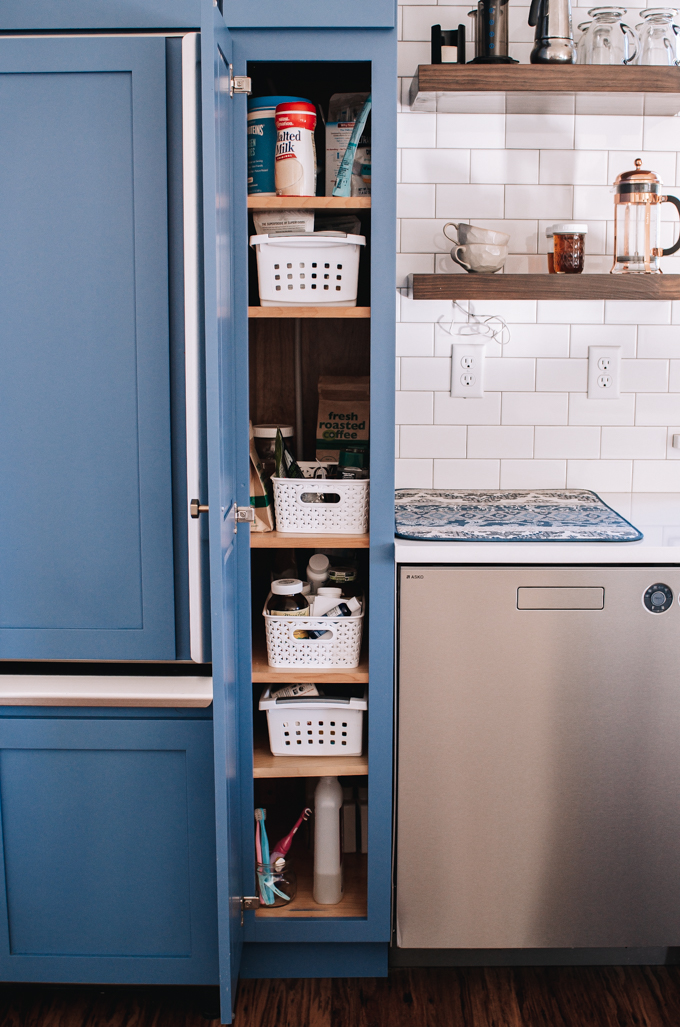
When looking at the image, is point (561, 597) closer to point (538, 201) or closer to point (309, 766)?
point (309, 766)

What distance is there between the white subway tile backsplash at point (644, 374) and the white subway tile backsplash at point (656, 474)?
0.65 ft

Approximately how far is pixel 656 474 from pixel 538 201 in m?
0.76

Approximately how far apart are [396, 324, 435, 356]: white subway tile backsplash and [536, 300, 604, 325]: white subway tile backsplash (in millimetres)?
282

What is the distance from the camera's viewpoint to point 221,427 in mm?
1381

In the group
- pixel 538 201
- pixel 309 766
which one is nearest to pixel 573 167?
pixel 538 201

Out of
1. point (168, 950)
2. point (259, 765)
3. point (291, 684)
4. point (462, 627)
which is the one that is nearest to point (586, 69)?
point (462, 627)

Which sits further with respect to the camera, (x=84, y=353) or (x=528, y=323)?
(x=528, y=323)

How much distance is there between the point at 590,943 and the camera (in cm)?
176

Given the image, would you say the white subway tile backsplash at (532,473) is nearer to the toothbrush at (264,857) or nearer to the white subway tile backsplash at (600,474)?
the white subway tile backsplash at (600,474)

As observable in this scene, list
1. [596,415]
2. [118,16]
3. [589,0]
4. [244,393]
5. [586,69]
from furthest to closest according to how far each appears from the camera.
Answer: [596,415] < [589,0] < [586,69] < [244,393] < [118,16]

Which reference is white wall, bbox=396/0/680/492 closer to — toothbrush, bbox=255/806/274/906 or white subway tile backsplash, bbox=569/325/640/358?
white subway tile backsplash, bbox=569/325/640/358

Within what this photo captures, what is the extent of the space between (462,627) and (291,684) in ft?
1.34

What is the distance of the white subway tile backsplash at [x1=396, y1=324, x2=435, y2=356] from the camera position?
2088mm

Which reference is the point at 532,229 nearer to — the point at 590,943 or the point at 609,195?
the point at 609,195
